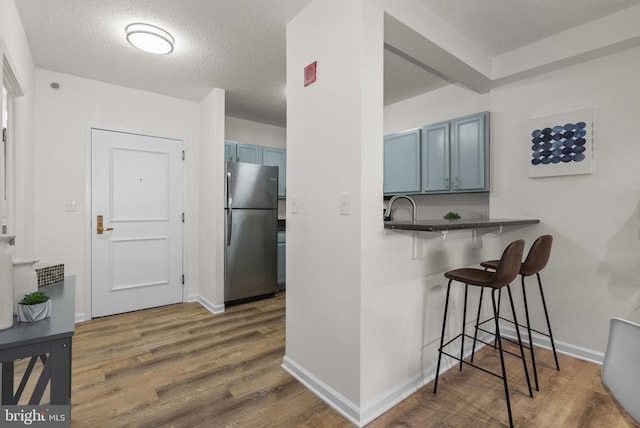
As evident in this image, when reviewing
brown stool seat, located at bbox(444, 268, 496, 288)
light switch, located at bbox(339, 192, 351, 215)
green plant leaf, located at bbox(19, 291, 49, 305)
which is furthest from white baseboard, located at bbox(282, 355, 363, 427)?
green plant leaf, located at bbox(19, 291, 49, 305)

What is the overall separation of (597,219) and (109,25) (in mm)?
3891

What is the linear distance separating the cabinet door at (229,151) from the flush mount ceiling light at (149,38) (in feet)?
5.23

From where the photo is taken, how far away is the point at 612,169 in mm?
2307

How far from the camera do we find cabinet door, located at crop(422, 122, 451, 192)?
316cm

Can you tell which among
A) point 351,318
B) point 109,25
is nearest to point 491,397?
point 351,318

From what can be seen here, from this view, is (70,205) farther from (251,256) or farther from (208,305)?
(251,256)

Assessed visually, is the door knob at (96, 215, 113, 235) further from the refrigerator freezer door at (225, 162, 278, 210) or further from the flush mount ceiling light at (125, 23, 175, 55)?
the flush mount ceiling light at (125, 23, 175, 55)

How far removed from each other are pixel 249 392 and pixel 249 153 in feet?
10.0

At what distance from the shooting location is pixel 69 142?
124 inches

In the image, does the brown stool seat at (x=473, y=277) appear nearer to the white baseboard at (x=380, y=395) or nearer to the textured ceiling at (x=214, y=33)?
the white baseboard at (x=380, y=395)

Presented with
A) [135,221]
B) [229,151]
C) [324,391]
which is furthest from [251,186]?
[324,391]

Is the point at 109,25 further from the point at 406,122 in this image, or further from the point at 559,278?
the point at 559,278

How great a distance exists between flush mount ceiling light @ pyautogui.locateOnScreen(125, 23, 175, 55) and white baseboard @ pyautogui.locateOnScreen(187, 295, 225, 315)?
253cm

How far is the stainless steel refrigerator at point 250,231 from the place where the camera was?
12.0 feet
